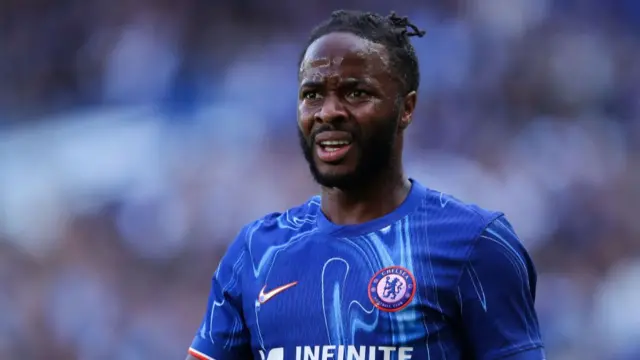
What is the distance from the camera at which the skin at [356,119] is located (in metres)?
2.37

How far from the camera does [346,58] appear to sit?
2398 millimetres

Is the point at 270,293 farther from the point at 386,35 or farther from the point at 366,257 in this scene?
the point at 386,35

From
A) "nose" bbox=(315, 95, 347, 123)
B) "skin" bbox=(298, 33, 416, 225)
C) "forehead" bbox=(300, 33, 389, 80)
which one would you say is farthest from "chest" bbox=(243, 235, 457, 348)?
"forehead" bbox=(300, 33, 389, 80)

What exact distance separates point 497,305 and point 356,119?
1.79 feet

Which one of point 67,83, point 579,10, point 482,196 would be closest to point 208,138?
point 67,83

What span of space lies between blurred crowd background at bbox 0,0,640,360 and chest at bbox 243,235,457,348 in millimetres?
2870

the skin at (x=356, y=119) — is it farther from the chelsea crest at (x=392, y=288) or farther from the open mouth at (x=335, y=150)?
the chelsea crest at (x=392, y=288)

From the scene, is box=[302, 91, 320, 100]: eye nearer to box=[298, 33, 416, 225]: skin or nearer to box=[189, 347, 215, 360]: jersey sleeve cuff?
box=[298, 33, 416, 225]: skin

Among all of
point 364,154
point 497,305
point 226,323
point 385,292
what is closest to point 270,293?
point 226,323

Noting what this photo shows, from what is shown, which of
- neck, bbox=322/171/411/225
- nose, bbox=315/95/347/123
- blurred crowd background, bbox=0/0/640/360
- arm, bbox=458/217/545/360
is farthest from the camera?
blurred crowd background, bbox=0/0/640/360

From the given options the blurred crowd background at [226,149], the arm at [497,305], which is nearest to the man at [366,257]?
the arm at [497,305]

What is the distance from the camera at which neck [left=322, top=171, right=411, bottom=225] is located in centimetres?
245

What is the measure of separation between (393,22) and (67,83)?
3.73 m

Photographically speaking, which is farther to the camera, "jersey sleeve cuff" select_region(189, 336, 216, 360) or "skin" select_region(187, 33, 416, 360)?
"jersey sleeve cuff" select_region(189, 336, 216, 360)
